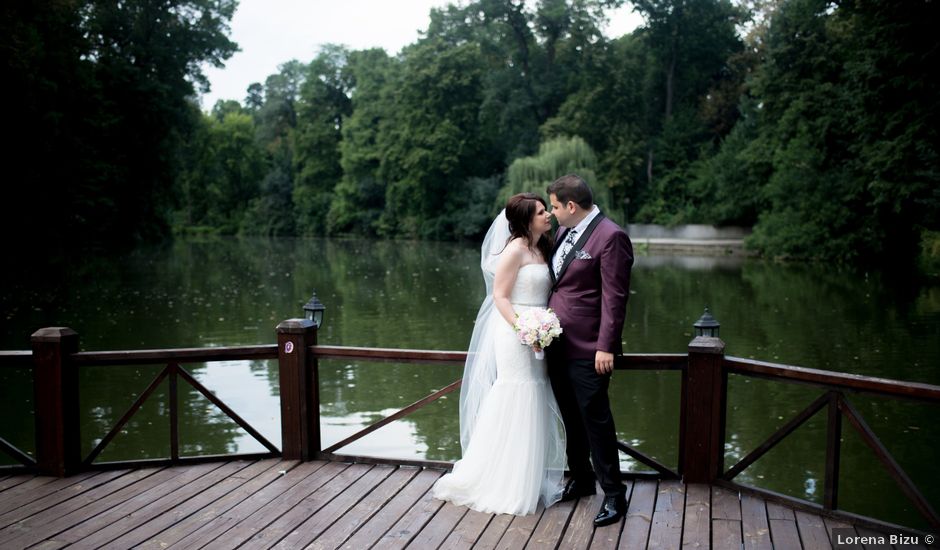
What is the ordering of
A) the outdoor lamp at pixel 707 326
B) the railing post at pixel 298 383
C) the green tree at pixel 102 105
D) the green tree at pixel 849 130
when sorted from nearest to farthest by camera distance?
the railing post at pixel 298 383 → the outdoor lamp at pixel 707 326 → the green tree at pixel 849 130 → the green tree at pixel 102 105

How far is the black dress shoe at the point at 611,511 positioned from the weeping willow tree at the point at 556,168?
39.4 m

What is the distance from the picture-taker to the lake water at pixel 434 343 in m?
8.73

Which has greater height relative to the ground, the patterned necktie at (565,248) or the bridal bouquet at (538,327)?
the patterned necktie at (565,248)

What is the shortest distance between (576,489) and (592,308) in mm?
1141

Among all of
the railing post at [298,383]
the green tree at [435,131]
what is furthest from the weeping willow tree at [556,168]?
the railing post at [298,383]

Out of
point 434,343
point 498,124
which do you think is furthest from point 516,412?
point 498,124

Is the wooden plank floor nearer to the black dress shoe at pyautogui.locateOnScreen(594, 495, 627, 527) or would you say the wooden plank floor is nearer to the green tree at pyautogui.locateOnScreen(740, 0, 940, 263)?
the black dress shoe at pyautogui.locateOnScreen(594, 495, 627, 527)

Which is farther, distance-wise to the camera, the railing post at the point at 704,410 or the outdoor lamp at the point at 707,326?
the outdoor lamp at the point at 707,326

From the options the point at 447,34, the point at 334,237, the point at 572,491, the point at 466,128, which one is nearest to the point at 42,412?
the point at 572,491

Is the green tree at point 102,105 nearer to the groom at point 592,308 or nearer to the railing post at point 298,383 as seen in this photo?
the railing post at point 298,383

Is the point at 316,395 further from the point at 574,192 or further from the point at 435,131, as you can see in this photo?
the point at 435,131

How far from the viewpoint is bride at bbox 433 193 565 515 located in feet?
14.6

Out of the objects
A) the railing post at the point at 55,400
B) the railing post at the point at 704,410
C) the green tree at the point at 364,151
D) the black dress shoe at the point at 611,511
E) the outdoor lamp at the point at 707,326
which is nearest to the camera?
the black dress shoe at the point at 611,511

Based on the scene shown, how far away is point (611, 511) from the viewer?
4.29 m
